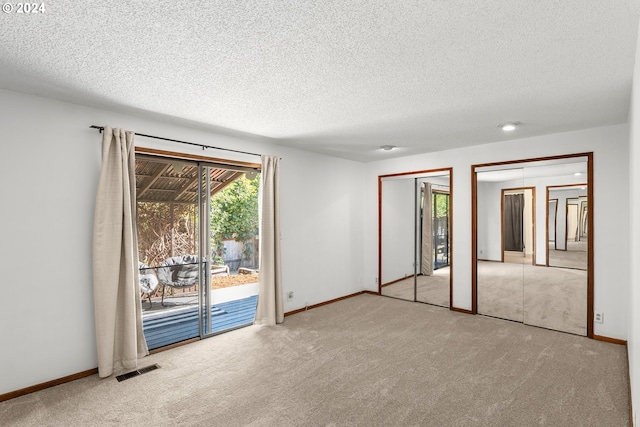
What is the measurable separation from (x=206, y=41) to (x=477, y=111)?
8.52ft

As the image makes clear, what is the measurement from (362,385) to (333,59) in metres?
2.60

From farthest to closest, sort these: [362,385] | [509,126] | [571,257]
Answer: [571,257], [509,126], [362,385]

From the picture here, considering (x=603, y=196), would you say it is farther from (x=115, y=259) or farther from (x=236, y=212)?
(x=115, y=259)

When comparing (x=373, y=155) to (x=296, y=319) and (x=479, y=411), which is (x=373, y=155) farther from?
(x=479, y=411)

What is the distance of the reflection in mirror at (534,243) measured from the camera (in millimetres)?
3984

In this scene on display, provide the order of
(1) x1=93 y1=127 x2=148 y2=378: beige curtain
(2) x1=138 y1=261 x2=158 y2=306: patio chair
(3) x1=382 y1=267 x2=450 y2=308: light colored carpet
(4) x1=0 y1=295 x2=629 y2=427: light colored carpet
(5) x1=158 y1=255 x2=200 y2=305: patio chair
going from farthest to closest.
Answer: (3) x1=382 y1=267 x2=450 y2=308: light colored carpet
(5) x1=158 y1=255 x2=200 y2=305: patio chair
(2) x1=138 y1=261 x2=158 y2=306: patio chair
(1) x1=93 y1=127 x2=148 y2=378: beige curtain
(4) x1=0 y1=295 x2=629 y2=427: light colored carpet

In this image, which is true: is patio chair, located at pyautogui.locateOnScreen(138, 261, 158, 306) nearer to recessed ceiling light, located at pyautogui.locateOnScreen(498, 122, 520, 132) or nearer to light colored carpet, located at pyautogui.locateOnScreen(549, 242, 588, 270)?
recessed ceiling light, located at pyautogui.locateOnScreen(498, 122, 520, 132)

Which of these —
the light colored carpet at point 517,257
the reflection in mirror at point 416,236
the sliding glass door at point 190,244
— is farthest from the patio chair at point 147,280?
the light colored carpet at point 517,257

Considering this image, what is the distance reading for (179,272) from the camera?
3824 mm

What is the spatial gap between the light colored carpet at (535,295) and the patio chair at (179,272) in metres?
3.94

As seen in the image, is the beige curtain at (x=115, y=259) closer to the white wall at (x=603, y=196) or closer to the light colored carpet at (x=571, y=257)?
the white wall at (x=603, y=196)

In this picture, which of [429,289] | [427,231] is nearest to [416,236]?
[427,231]

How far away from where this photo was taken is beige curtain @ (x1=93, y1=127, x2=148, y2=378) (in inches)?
119

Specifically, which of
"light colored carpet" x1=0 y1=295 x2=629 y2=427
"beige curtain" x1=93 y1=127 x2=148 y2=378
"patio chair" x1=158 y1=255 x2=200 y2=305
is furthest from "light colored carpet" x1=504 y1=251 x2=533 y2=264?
"beige curtain" x1=93 y1=127 x2=148 y2=378
